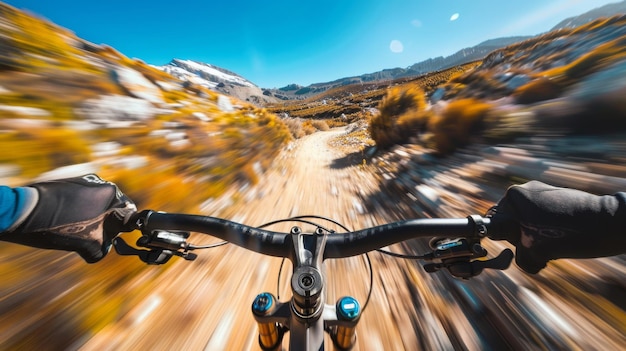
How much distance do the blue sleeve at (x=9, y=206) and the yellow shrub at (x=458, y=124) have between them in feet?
16.2

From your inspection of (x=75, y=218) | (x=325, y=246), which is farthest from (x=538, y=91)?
(x=75, y=218)

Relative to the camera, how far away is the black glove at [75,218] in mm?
831

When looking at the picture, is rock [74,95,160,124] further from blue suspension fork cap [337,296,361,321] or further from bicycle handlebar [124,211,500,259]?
blue suspension fork cap [337,296,361,321]

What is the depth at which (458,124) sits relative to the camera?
13.0 ft

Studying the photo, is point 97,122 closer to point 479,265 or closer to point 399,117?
point 479,265

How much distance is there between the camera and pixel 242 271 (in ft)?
→ 6.52

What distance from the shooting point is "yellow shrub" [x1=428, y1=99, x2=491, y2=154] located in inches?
153

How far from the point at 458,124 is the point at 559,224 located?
372 cm

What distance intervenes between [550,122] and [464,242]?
3411mm

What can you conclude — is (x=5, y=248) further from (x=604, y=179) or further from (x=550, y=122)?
(x=550, y=122)

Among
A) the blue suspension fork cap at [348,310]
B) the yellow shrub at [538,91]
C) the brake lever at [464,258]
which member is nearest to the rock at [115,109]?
the blue suspension fork cap at [348,310]

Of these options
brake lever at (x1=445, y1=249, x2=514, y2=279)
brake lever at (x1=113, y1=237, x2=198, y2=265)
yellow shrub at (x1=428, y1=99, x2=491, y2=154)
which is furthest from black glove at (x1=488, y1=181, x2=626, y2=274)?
yellow shrub at (x1=428, y1=99, x2=491, y2=154)

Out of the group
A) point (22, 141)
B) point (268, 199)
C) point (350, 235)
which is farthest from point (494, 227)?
point (268, 199)

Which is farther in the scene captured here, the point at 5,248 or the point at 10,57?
the point at 10,57
